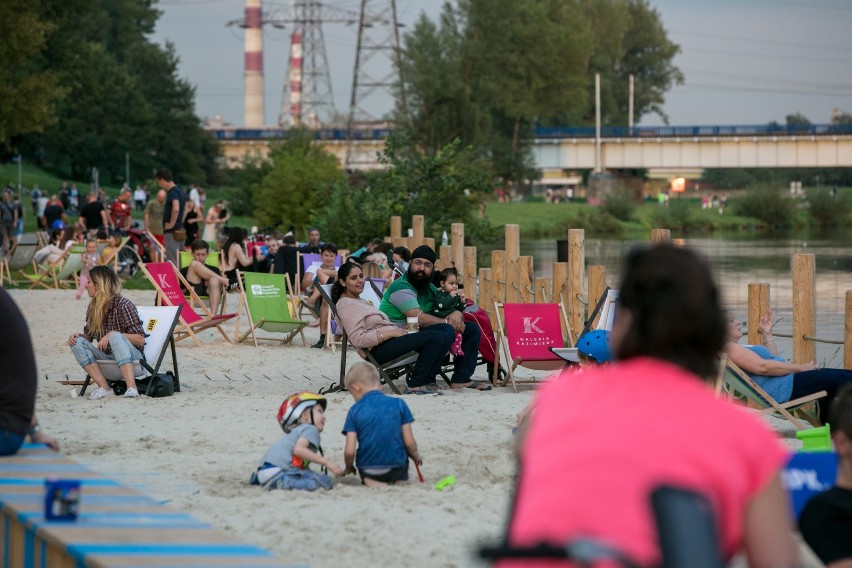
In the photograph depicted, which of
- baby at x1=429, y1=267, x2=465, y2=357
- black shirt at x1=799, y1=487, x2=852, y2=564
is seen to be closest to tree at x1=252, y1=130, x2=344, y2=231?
baby at x1=429, y1=267, x2=465, y2=357

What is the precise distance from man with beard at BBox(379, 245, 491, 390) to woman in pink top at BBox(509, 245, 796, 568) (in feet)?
26.7

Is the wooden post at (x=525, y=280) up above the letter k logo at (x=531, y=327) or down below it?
above

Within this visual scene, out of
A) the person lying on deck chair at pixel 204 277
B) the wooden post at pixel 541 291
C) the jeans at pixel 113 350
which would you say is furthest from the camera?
the person lying on deck chair at pixel 204 277

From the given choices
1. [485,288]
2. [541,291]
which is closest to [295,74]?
[485,288]

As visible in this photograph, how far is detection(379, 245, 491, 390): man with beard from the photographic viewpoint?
10.5 meters

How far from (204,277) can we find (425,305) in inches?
202

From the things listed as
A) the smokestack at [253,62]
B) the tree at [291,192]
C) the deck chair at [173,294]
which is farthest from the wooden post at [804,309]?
the smokestack at [253,62]

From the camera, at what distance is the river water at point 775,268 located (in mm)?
20011

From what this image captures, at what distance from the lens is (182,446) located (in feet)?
25.4

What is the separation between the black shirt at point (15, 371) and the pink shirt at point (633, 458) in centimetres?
391

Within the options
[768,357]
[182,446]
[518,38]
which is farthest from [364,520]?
[518,38]

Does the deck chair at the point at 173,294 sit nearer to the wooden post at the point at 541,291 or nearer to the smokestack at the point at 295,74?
the wooden post at the point at 541,291

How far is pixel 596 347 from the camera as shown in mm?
7773

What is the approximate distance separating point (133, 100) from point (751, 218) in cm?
2966
